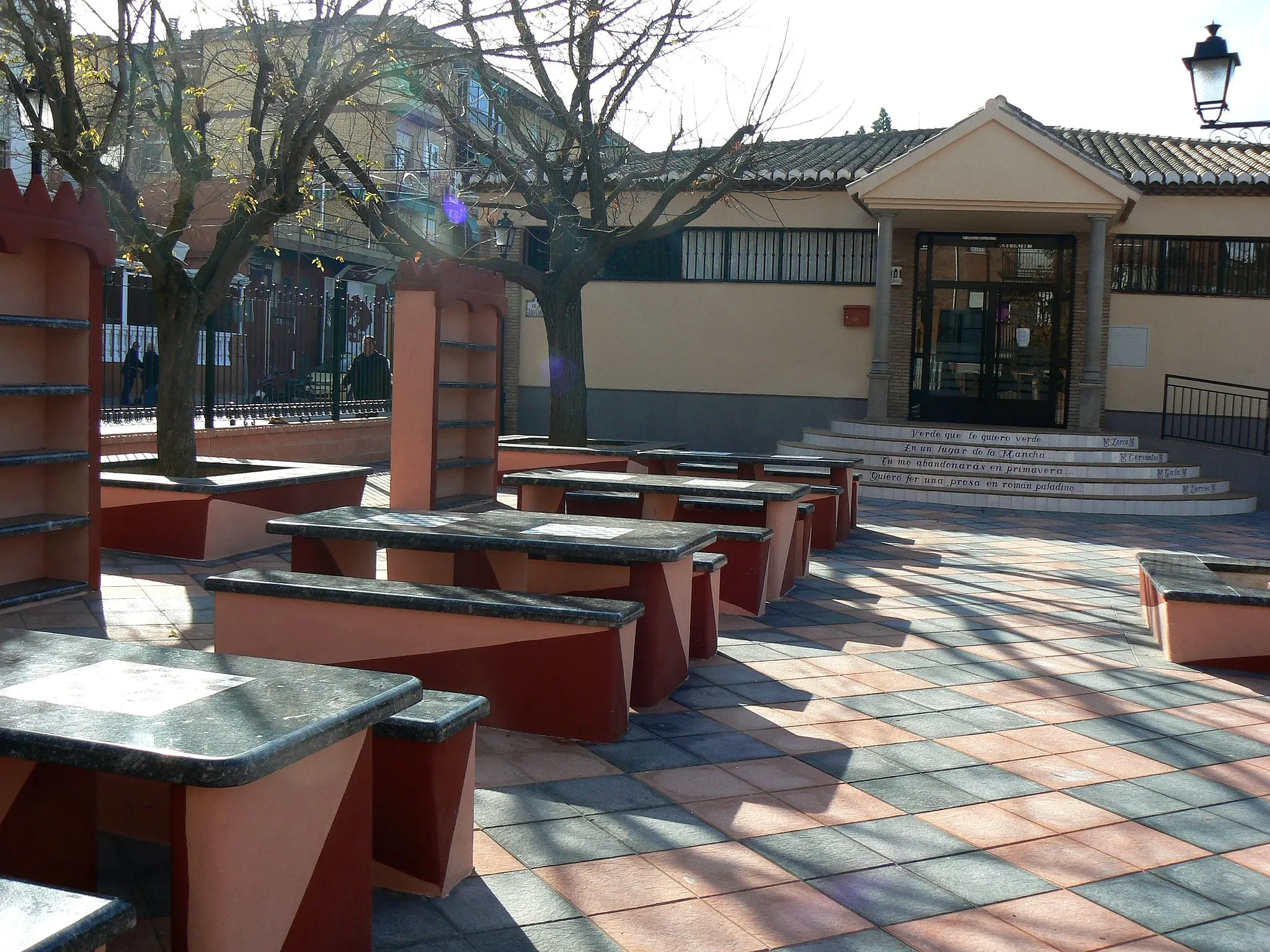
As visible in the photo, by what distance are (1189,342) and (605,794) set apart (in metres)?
16.9

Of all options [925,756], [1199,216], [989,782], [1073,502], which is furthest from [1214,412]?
[989,782]

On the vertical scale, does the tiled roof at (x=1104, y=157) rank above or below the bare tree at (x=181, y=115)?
above

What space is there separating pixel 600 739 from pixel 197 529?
466 centimetres

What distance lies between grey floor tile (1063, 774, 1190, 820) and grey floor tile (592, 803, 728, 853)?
1.43 metres

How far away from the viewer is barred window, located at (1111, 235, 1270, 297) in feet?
59.2

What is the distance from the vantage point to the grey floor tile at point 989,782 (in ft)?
13.6

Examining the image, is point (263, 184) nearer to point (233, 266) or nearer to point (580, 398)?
point (233, 266)

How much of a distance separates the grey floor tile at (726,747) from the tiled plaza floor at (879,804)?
0.05 feet

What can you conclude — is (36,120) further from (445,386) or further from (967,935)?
(967,935)

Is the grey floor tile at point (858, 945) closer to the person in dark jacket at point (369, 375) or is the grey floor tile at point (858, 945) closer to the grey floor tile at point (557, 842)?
the grey floor tile at point (557, 842)

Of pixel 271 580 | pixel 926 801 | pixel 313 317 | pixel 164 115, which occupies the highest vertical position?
pixel 164 115

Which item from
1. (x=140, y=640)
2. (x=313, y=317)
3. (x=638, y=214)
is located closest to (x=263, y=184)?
(x=140, y=640)

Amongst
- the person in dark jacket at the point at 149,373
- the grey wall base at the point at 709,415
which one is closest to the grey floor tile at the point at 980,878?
the person in dark jacket at the point at 149,373

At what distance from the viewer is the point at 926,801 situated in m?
4.01
